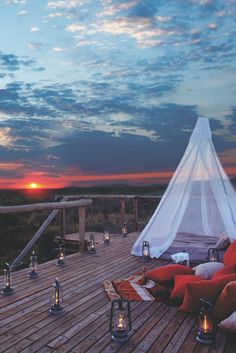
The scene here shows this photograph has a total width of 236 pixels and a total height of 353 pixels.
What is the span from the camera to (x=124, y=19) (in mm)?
6598

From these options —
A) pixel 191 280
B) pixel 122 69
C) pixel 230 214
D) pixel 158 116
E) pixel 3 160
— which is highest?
pixel 122 69

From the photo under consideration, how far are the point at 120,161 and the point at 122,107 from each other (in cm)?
348

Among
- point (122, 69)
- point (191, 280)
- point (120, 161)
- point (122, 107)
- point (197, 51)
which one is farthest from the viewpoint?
point (120, 161)

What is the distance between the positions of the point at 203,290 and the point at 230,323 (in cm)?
37

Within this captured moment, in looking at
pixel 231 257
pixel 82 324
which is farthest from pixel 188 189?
pixel 82 324

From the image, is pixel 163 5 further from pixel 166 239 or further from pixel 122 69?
pixel 166 239

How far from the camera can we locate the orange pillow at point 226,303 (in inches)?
113

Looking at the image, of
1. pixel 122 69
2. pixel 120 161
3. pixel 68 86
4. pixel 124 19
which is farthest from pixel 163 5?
pixel 120 161

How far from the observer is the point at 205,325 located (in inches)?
107

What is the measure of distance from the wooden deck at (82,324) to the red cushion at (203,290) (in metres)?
0.13

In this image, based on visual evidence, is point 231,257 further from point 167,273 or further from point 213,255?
point 213,255

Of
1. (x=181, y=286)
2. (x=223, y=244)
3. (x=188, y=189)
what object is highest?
(x=188, y=189)

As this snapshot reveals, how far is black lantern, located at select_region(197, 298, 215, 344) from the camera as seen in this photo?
8.80ft

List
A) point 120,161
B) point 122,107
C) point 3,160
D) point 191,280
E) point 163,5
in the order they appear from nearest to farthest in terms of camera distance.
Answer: point 191,280
point 163,5
point 122,107
point 3,160
point 120,161
